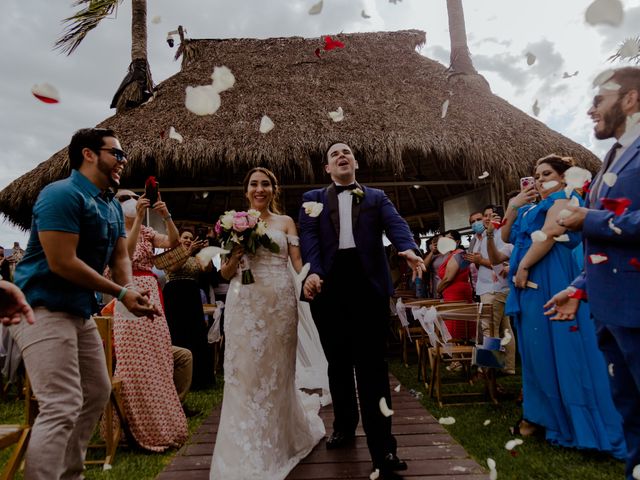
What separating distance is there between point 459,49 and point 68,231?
13.2 metres

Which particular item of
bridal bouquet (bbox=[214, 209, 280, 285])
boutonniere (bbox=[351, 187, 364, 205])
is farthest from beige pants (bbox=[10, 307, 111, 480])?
boutonniere (bbox=[351, 187, 364, 205])

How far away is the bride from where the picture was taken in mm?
3053

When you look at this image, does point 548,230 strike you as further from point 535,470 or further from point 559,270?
point 535,470

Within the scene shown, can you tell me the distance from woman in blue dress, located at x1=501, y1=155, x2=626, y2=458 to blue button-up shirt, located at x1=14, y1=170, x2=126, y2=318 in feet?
9.56

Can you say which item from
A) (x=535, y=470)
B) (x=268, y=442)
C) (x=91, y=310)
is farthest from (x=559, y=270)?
(x=91, y=310)

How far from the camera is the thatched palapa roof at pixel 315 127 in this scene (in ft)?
31.4

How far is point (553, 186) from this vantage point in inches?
141

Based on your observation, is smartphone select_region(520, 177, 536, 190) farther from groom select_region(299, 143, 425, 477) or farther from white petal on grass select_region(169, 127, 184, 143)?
white petal on grass select_region(169, 127, 184, 143)

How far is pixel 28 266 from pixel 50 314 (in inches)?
10.9

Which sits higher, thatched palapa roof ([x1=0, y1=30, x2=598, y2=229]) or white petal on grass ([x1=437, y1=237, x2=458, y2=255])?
thatched palapa roof ([x1=0, y1=30, x2=598, y2=229])

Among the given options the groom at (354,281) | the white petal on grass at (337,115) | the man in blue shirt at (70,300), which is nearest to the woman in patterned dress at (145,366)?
the man in blue shirt at (70,300)

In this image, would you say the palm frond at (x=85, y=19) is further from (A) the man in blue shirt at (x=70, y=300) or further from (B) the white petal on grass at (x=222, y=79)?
(A) the man in blue shirt at (x=70, y=300)

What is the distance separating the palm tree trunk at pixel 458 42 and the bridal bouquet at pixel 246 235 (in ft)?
35.9

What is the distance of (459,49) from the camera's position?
13.4 metres
